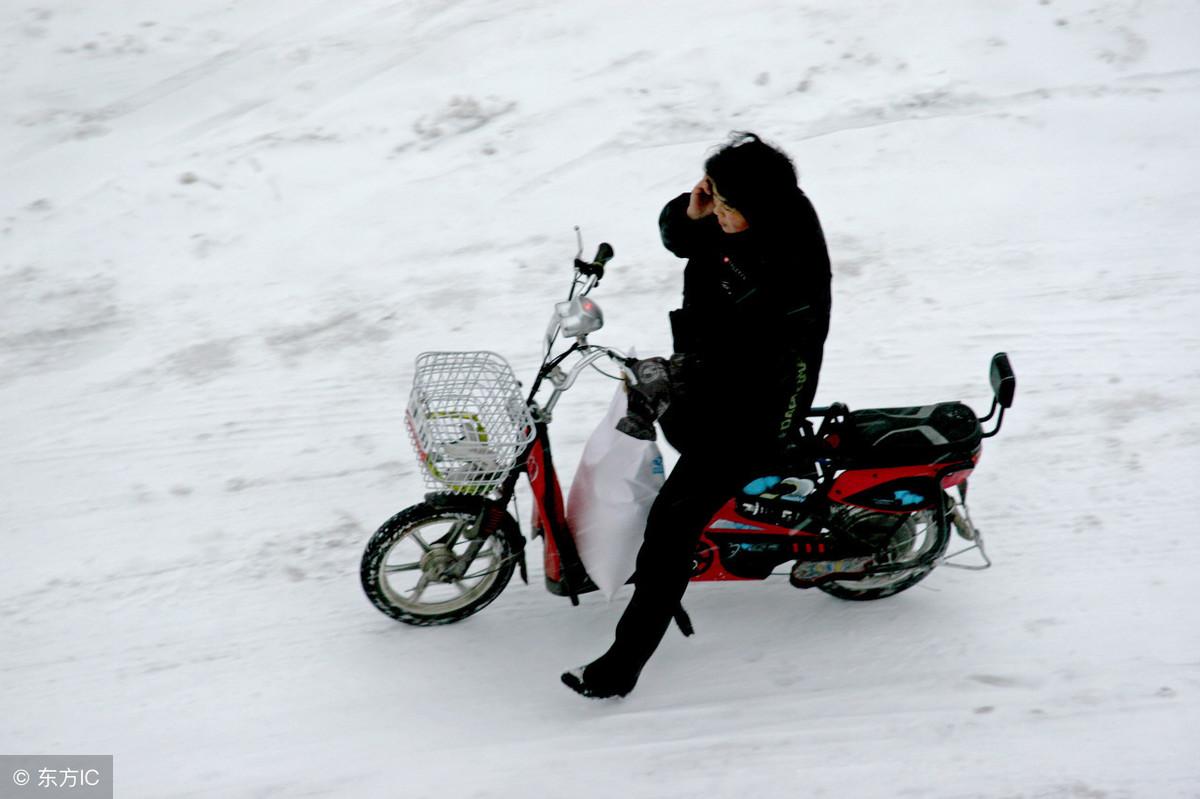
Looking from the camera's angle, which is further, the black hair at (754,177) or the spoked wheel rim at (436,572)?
the spoked wheel rim at (436,572)

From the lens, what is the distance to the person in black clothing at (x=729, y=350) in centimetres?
272

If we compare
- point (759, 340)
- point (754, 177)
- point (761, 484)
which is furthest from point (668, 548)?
point (754, 177)

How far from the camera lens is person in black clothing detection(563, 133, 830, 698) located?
272 centimetres

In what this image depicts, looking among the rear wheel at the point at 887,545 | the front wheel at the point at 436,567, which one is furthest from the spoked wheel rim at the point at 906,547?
the front wheel at the point at 436,567

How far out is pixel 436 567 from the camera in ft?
10.8

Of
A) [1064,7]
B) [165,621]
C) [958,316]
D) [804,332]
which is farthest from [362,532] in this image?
[1064,7]

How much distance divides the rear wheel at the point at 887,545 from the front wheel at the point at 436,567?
1.07 meters

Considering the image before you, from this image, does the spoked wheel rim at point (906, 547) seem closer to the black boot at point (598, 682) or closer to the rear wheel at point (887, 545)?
the rear wheel at point (887, 545)

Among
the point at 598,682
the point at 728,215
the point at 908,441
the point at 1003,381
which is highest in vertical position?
the point at 728,215

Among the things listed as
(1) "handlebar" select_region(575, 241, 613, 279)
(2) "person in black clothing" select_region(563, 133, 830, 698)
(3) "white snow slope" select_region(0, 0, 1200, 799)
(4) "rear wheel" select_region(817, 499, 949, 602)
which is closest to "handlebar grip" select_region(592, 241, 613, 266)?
(1) "handlebar" select_region(575, 241, 613, 279)

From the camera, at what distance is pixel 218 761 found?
3.02 m

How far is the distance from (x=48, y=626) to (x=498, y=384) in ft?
5.77

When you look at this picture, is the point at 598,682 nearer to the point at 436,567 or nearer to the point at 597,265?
the point at 436,567

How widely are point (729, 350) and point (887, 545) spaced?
982mm
